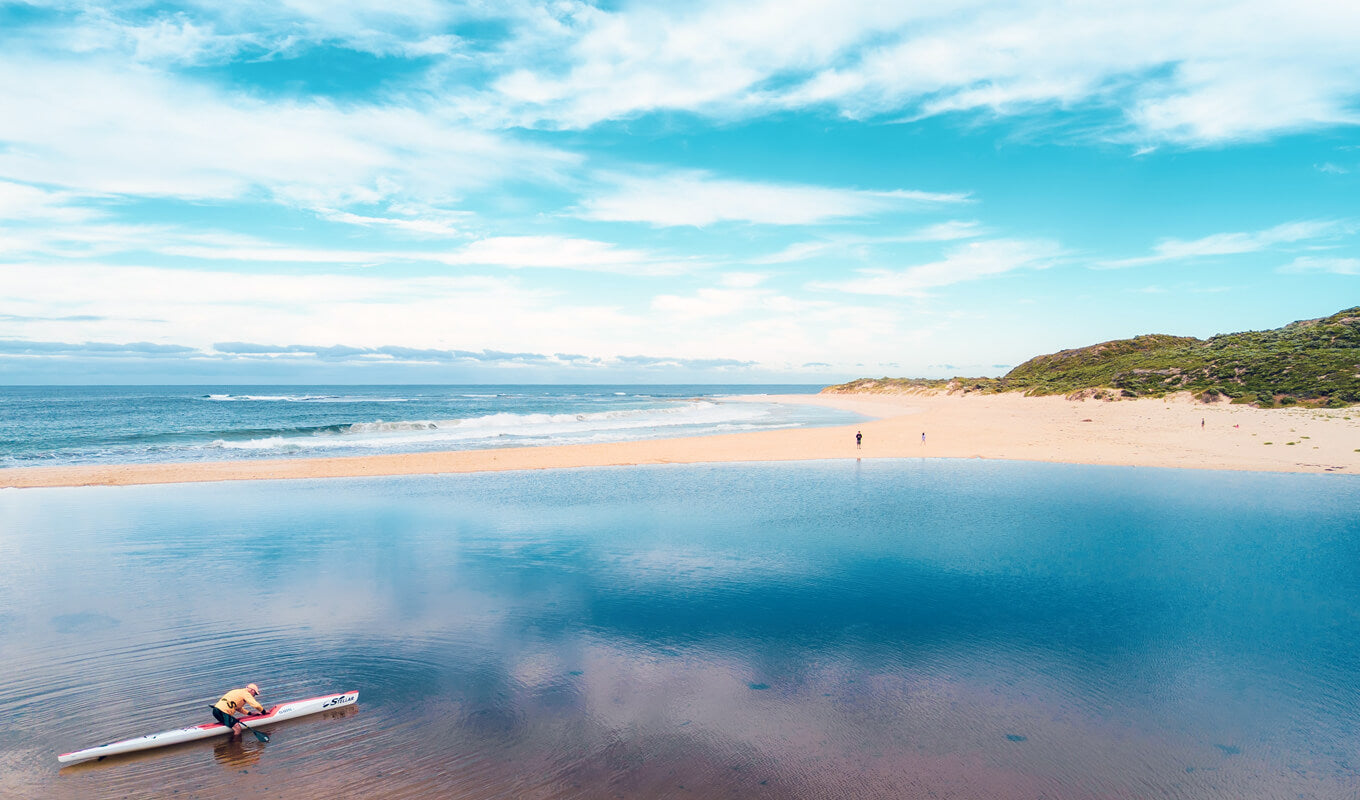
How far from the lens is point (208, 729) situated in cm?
936

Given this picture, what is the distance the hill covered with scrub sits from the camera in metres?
49.9

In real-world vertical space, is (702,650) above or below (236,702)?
below

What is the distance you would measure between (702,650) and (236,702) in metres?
7.42

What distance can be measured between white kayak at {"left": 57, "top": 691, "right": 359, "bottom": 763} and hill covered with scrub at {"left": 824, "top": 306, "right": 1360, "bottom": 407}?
6160 cm

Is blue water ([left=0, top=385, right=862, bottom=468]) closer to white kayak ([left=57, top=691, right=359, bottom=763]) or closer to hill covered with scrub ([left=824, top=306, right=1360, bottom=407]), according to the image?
hill covered with scrub ([left=824, top=306, right=1360, bottom=407])

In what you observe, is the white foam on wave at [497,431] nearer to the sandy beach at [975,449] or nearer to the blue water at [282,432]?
the blue water at [282,432]

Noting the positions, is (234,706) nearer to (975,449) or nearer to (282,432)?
(975,449)

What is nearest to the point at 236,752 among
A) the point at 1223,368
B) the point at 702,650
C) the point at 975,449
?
the point at 702,650

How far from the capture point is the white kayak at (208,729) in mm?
8836

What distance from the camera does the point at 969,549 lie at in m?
18.6

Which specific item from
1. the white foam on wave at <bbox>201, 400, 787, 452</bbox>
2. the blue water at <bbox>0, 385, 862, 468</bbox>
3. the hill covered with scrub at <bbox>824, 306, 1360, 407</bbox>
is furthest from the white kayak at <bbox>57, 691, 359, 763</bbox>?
the hill covered with scrub at <bbox>824, 306, 1360, 407</bbox>

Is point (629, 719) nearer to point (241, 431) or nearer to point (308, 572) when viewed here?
point (308, 572)

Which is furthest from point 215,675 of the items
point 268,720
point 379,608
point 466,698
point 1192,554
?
point 1192,554

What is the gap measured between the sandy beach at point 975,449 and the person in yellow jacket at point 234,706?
24.4 m
